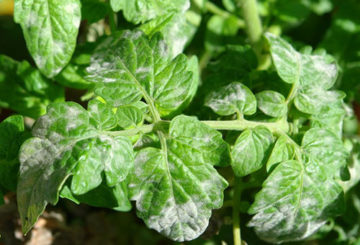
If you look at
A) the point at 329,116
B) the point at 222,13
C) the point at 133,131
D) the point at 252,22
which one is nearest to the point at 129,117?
the point at 133,131

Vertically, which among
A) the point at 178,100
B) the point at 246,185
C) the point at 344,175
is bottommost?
the point at 246,185

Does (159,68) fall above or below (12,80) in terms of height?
above

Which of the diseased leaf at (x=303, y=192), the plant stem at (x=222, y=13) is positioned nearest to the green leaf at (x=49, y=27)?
the diseased leaf at (x=303, y=192)

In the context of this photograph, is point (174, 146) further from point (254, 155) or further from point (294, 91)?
point (294, 91)

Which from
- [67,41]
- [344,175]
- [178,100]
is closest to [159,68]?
[178,100]

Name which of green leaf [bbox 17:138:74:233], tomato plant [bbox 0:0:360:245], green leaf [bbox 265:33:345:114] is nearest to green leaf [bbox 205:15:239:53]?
tomato plant [bbox 0:0:360:245]

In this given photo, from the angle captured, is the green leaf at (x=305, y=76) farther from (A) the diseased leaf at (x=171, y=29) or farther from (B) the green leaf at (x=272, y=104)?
(A) the diseased leaf at (x=171, y=29)
